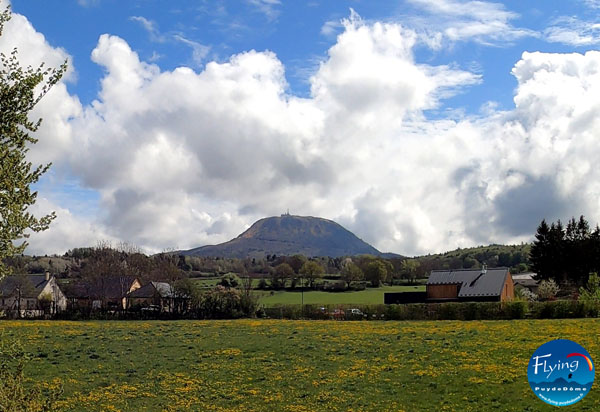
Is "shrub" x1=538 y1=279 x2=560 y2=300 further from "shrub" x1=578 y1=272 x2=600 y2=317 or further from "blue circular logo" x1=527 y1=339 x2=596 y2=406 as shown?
"blue circular logo" x1=527 y1=339 x2=596 y2=406

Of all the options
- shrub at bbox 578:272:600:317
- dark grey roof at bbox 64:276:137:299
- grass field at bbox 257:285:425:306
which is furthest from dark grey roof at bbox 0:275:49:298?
shrub at bbox 578:272:600:317

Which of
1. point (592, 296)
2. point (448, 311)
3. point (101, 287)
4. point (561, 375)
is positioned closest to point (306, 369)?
point (561, 375)

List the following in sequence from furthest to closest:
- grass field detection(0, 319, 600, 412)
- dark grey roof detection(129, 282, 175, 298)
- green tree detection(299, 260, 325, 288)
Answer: green tree detection(299, 260, 325, 288) < dark grey roof detection(129, 282, 175, 298) < grass field detection(0, 319, 600, 412)

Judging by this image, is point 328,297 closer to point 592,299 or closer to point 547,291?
point 547,291

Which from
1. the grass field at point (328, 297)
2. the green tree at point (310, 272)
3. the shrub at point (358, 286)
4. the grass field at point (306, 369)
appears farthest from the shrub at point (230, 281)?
the grass field at point (306, 369)

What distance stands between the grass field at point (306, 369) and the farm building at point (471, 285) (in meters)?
34.7

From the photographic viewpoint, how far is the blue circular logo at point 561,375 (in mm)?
19469

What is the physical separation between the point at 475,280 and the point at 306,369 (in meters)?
54.1

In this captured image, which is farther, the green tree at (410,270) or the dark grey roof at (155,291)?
the green tree at (410,270)

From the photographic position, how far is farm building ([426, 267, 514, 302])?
73.4m

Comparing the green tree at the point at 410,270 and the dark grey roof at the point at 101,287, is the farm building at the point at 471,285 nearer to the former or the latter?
the green tree at the point at 410,270

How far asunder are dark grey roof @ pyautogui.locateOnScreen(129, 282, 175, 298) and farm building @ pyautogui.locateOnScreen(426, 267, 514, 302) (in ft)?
118

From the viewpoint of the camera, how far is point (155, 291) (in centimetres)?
7931

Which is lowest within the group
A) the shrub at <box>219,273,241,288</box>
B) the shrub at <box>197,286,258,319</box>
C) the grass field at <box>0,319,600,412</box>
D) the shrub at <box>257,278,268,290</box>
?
the grass field at <box>0,319,600,412</box>
